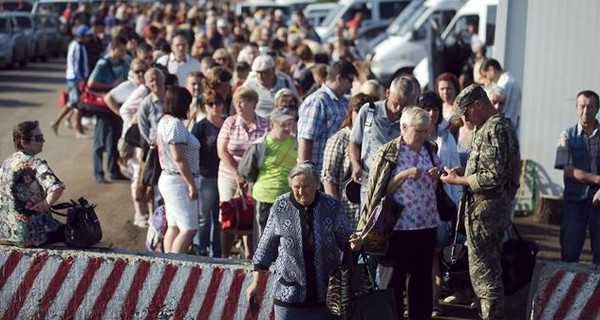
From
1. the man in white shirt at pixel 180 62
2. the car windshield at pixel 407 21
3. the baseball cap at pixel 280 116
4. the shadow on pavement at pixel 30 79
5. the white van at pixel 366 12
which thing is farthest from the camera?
the white van at pixel 366 12

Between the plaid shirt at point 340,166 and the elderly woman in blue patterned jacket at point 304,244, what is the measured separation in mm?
1925

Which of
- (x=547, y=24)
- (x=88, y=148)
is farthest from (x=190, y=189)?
(x=88, y=148)

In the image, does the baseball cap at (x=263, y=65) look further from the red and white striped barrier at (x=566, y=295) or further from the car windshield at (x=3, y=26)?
the car windshield at (x=3, y=26)

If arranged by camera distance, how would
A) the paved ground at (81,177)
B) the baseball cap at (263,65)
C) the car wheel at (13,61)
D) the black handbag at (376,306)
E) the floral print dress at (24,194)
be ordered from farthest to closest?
the car wheel at (13,61) < the baseball cap at (263,65) < the paved ground at (81,177) < the floral print dress at (24,194) < the black handbag at (376,306)

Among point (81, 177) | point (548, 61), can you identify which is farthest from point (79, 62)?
point (548, 61)

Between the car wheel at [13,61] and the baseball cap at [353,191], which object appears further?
the car wheel at [13,61]

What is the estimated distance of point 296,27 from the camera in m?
26.1

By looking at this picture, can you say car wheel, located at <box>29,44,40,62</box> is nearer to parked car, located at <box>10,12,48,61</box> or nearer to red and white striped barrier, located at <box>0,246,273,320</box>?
parked car, located at <box>10,12,48,61</box>

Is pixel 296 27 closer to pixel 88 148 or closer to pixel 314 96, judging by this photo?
pixel 88 148

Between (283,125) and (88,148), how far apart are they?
9.38 meters

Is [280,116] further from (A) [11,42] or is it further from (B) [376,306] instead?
(A) [11,42]

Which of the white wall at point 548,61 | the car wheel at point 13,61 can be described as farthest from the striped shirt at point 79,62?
the car wheel at point 13,61

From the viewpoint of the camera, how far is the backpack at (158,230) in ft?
32.7

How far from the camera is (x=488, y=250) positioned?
313 inches
